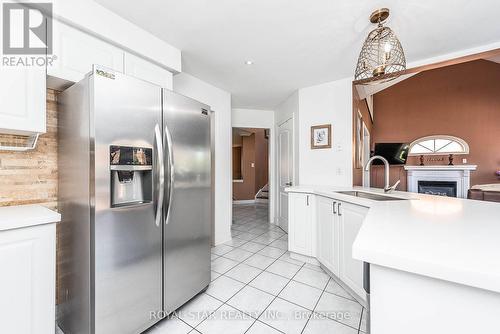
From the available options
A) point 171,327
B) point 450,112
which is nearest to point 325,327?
point 171,327

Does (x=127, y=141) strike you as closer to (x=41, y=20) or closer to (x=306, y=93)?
(x=41, y=20)

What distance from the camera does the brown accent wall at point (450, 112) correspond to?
4953mm

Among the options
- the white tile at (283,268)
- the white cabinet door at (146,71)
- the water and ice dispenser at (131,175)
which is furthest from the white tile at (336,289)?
the white cabinet door at (146,71)

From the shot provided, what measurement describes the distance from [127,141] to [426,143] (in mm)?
6982

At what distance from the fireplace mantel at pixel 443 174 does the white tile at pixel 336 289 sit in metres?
5.09

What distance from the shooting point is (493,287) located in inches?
19.6

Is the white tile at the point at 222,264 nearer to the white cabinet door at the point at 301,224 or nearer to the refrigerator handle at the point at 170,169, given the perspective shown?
the white cabinet door at the point at 301,224

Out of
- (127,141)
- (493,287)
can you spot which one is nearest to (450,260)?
(493,287)

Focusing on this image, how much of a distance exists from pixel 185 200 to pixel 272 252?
176 cm

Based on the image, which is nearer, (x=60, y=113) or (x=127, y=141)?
(x=127, y=141)

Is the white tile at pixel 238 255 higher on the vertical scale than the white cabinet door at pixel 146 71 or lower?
lower

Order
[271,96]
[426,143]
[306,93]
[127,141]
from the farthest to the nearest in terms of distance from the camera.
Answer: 1. [426,143]
2. [271,96]
3. [306,93]
4. [127,141]

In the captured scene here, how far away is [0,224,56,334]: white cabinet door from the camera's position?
1025 millimetres

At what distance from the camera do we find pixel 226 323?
1.60 metres
